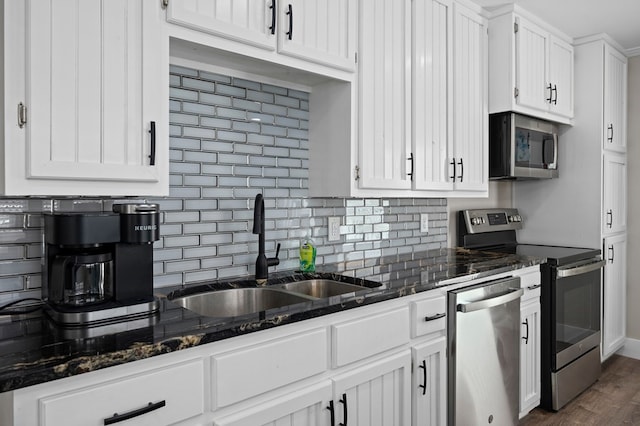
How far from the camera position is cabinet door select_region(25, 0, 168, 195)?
4.13 feet

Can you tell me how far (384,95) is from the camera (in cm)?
229

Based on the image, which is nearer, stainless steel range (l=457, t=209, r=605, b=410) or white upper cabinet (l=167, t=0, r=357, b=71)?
white upper cabinet (l=167, t=0, r=357, b=71)

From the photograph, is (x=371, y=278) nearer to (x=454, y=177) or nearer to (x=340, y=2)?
(x=454, y=177)

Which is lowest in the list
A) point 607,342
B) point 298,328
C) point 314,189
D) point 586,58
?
point 607,342

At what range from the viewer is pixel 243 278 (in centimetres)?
204

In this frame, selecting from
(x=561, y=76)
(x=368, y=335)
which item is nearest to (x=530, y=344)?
(x=368, y=335)

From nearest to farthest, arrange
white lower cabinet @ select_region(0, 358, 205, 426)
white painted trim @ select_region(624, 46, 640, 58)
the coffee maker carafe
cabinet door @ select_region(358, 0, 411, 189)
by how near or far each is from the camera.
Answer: white lower cabinet @ select_region(0, 358, 205, 426), the coffee maker carafe, cabinet door @ select_region(358, 0, 411, 189), white painted trim @ select_region(624, 46, 640, 58)

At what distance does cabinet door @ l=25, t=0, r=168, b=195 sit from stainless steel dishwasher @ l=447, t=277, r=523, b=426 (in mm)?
1484

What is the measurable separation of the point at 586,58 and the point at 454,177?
1.73 meters

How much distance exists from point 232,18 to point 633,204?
3766mm

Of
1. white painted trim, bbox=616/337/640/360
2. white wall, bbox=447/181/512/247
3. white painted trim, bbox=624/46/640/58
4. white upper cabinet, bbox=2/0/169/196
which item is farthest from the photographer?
white painted trim, bbox=616/337/640/360

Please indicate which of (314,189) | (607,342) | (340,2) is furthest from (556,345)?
(340,2)

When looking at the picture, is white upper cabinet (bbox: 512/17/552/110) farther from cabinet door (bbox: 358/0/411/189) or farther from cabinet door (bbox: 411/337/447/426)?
cabinet door (bbox: 411/337/447/426)

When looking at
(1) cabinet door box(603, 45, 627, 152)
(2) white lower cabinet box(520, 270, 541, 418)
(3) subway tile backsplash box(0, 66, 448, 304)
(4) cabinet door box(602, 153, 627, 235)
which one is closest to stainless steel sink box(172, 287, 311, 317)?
(3) subway tile backsplash box(0, 66, 448, 304)
